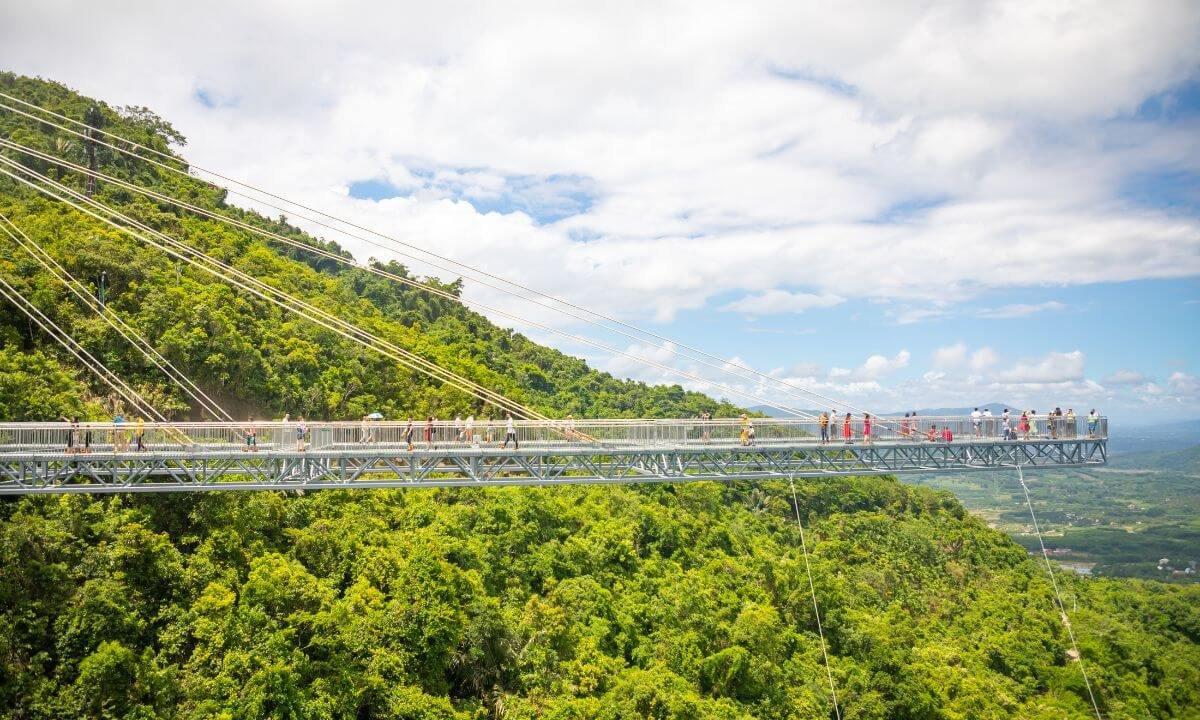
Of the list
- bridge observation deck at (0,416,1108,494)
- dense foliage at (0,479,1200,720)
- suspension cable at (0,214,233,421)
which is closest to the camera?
dense foliage at (0,479,1200,720)

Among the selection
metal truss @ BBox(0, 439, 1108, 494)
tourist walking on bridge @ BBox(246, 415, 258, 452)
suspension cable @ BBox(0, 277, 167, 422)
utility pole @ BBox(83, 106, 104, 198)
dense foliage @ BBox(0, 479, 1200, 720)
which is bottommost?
dense foliage @ BBox(0, 479, 1200, 720)

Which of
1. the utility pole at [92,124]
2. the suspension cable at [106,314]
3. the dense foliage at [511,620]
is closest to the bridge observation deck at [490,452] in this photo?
the dense foliage at [511,620]

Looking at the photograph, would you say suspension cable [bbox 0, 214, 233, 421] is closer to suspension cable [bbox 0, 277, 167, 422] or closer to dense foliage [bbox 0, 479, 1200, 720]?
suspension cable [bbox 0, 277, 167, 422]

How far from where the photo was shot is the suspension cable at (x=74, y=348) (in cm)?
2597

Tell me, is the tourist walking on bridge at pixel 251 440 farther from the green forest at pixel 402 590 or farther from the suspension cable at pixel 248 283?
the suspension cable at pixel 248 283

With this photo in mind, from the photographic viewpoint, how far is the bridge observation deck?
20.6 metres

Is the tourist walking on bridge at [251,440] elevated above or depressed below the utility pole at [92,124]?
below

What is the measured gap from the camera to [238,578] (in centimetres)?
2325

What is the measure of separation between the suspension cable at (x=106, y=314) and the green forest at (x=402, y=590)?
0.51 meters

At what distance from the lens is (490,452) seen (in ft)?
72.9

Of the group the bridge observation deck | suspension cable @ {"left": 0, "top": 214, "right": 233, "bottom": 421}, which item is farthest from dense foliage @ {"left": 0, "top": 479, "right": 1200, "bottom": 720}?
suspension cable @ {"left": 0, "top": 214, "right": 233, "bottom": 421}

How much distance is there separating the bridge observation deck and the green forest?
7.17 feet

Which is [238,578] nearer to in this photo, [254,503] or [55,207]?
[254,503]

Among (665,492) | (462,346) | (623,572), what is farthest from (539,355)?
(623,572)
